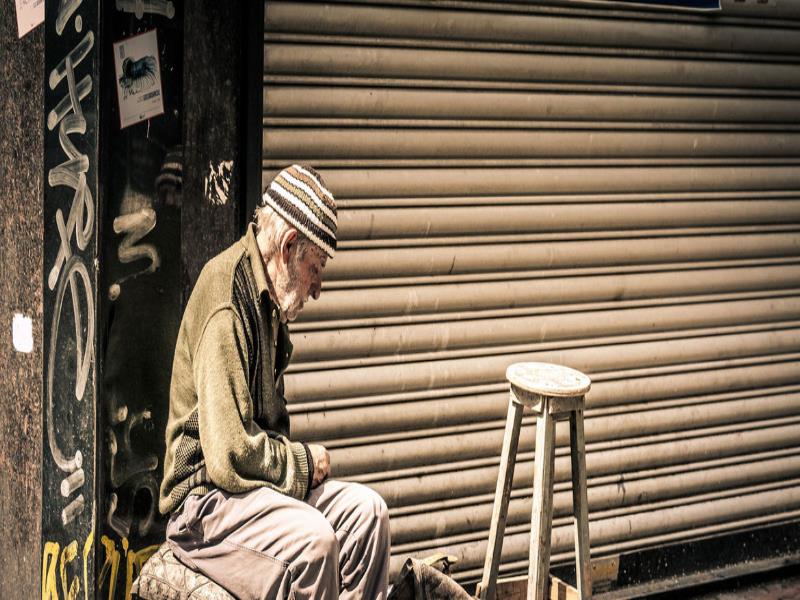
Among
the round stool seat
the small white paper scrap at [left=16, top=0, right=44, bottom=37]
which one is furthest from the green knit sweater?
the small white paper scrap at [left=16, top=0, right=44, bottom=37]

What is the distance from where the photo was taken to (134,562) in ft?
13.4

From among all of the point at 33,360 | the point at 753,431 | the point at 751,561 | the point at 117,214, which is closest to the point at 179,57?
the point at 117,214

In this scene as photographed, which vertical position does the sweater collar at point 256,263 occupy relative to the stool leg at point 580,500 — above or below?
above

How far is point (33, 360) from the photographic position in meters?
4.43

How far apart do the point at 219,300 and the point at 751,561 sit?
3770 mm

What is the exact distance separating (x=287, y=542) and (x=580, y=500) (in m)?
1.39

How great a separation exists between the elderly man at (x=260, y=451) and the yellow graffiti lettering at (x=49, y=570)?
81 cm

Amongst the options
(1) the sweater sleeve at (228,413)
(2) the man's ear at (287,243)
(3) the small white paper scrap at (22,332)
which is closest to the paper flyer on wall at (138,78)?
(2) the man's ear at (287,243)

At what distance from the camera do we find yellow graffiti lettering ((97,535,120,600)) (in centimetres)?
400

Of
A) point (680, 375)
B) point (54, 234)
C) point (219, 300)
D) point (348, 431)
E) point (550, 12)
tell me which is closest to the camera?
point (219, 300)

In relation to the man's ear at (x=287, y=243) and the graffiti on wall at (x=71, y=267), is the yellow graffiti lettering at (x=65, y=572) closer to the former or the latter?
the graffiti on wall at (x=71, y=267)

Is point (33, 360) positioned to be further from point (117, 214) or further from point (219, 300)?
point (219, 300)

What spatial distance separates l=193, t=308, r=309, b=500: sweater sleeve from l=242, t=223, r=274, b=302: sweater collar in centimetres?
16

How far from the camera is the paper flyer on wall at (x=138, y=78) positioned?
151 inches
